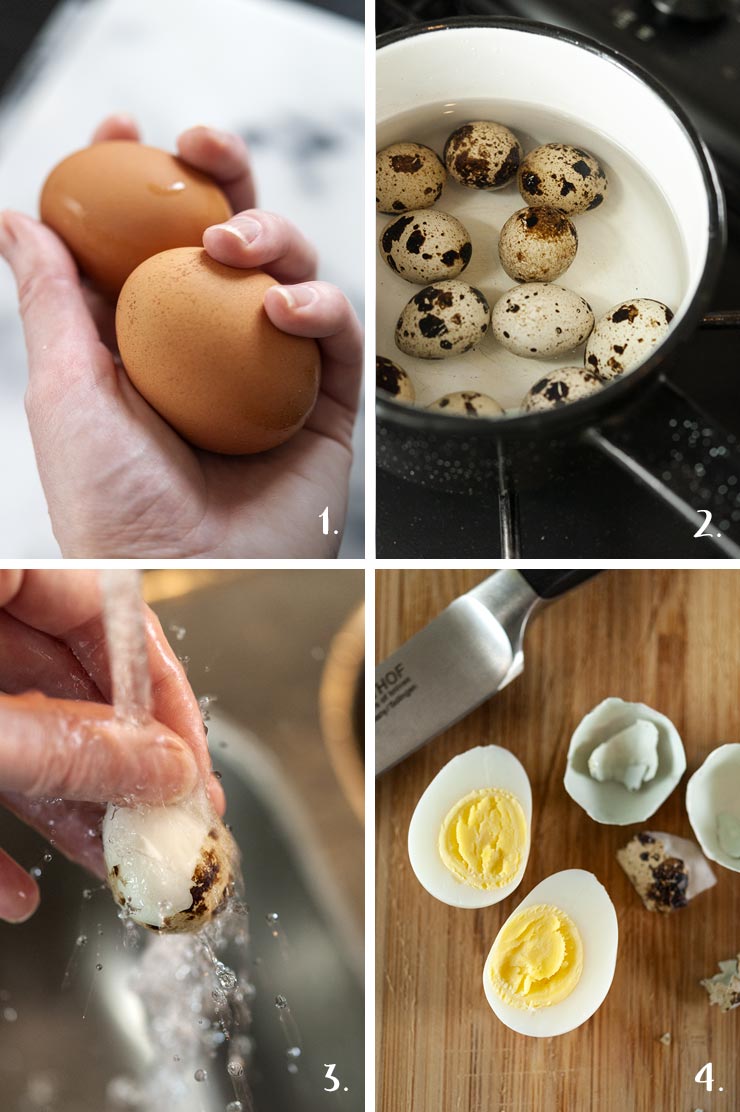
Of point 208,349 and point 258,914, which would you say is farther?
point 258,914

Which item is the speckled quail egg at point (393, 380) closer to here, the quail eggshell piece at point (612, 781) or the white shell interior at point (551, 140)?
the white shell interior at point (551, 140)

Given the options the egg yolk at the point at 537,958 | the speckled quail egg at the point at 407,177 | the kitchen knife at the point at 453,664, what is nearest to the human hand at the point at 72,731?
the kitchen knife at the point at 453,664

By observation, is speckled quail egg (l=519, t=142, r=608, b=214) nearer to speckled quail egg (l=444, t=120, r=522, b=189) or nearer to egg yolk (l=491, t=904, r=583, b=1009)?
speckled quail egg (l=444, t=120, r=522, b=189)

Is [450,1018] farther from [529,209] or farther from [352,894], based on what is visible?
[529,209]

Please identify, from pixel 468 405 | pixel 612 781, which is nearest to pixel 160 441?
pixel 468 405

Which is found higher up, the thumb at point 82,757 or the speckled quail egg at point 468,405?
the speckled quail egg at point 468,405

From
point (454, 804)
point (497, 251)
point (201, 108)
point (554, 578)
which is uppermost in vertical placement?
point (201, 108)

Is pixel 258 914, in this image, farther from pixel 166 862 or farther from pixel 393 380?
pixel 393 380
